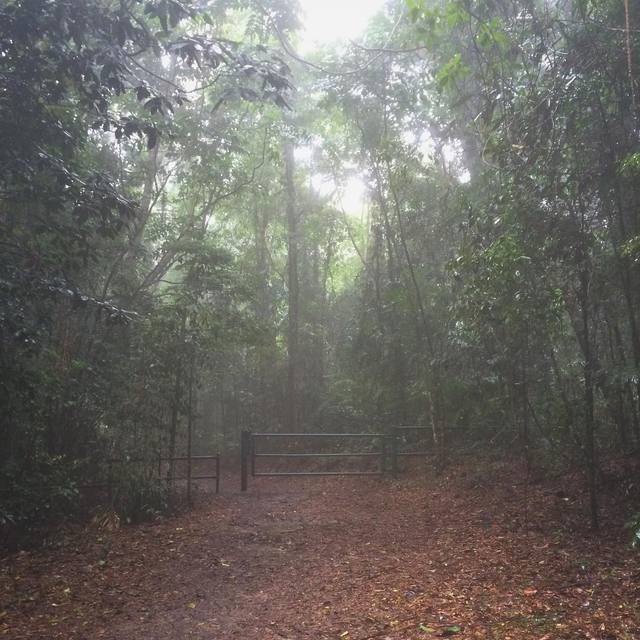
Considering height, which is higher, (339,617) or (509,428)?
(509,428)

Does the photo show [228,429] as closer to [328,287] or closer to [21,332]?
[328,287]

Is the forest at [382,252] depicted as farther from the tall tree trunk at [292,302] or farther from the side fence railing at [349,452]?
the tall tree trunk at [292,302]

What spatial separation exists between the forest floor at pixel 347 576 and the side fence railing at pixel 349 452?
1.99 metres

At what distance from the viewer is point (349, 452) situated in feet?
46.0

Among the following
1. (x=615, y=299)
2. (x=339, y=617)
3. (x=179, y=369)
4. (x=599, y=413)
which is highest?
(x=615, y=299)

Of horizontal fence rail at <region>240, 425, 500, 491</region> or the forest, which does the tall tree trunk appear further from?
the forest

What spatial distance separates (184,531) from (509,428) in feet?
18.3

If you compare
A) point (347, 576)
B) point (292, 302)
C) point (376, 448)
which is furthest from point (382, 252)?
point (347, 576)

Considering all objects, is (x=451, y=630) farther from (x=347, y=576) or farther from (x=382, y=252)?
(x=382, y=252)

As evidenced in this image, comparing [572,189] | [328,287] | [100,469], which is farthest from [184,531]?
[328,287]

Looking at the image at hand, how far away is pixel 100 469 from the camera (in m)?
7.59

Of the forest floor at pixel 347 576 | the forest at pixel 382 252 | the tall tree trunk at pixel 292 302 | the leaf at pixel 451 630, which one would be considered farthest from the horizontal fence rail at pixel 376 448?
the leaf at pixel 451 630

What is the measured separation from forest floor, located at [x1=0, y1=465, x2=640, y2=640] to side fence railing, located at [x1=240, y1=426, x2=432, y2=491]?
1.99 m

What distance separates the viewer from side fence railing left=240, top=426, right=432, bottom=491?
10164mm
